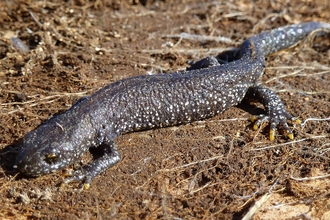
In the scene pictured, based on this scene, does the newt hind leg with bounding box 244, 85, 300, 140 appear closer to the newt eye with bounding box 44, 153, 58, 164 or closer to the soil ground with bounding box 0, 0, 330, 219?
the soil ground with bounding box 0, 0, 330, 219

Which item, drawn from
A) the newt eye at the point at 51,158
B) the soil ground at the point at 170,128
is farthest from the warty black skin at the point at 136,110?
the soil ground at the point at 170,128

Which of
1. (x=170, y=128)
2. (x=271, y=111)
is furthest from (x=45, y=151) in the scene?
(x=271, y=111)

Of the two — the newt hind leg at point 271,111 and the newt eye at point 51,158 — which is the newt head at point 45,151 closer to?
the newt eye at point 51,158

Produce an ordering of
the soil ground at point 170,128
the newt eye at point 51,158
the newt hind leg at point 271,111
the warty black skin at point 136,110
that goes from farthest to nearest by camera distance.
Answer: the newt hind leg at point 271,111
the warty black skin at point 136,110
the newt eye at point 51,158
the soil ground at point 170,128

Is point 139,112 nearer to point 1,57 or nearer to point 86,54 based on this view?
point 86,54

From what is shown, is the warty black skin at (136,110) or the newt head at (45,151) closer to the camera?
the newt head at (45,151)

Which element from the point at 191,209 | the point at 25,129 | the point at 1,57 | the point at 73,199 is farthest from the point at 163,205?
the point at 1,57
